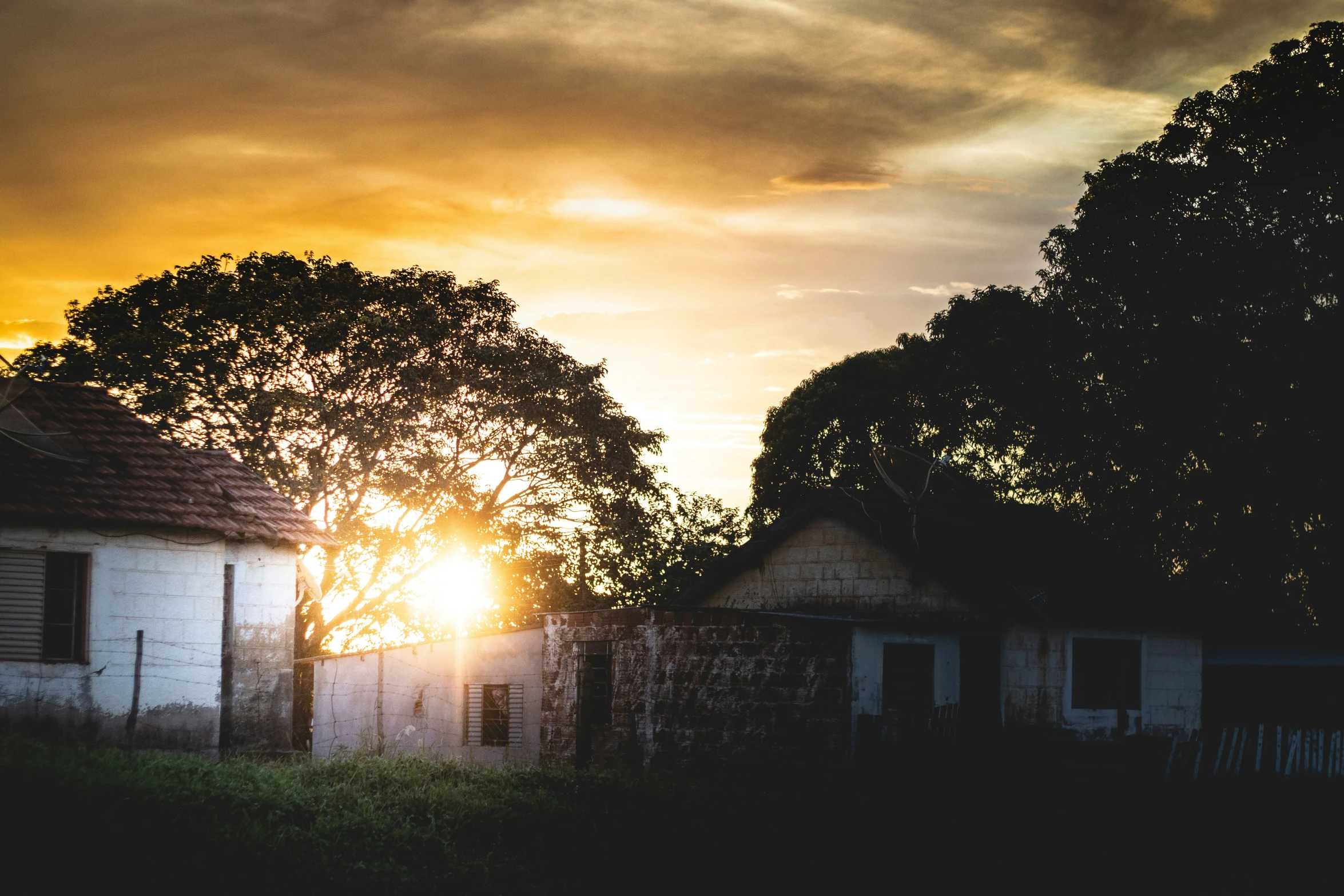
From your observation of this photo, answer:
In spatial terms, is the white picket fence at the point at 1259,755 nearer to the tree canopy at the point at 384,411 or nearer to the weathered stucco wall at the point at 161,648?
the weathered stucco wall at the point at 161,648

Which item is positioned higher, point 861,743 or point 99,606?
point 99,606

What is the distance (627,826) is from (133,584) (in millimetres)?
7131

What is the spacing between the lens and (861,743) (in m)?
18.2

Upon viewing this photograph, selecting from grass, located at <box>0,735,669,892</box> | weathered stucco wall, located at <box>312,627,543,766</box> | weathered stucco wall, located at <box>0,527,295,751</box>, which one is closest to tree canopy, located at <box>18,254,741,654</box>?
weathered stucco wall, located at <box>312,627,543,766</box>

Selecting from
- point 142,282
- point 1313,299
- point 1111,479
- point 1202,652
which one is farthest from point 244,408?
point 1313,299

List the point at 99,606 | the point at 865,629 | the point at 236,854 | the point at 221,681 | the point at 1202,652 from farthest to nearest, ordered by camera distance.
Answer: the point at 1202,652 < the point at 865,629 < the point at 221,681 < the point at 99,606 < the point at 236,854

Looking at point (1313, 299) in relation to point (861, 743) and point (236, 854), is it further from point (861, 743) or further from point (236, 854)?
point (236, 854)

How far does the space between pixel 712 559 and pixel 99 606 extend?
23287 millimetres

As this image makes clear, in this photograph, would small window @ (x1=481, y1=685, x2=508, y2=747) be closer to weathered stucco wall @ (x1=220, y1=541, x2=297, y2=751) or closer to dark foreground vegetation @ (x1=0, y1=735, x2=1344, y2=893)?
weathered stucco wall @ (x1=220, y1=541, x2=297, y2=751)

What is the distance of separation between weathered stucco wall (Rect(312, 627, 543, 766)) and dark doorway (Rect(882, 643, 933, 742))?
5.98 metres

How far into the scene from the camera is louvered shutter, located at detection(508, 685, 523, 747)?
22.6 metres

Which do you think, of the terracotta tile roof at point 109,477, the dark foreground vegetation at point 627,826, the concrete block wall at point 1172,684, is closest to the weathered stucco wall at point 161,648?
the terracotta tile roof at point 109,477

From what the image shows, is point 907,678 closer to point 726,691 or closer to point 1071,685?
point 1071,685

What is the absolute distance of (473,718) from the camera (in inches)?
942
